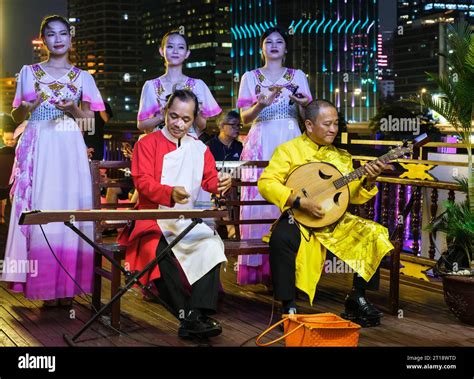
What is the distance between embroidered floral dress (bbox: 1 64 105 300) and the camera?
5.57 metres

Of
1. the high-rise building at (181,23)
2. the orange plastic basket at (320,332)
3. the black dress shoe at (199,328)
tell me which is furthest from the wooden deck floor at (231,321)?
the high-rise building at (181,23)

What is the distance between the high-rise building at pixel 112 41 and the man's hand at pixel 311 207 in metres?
5.14

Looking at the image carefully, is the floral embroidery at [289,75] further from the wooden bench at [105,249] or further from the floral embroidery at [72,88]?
the floral embroidery at [72,88]

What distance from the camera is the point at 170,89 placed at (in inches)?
241

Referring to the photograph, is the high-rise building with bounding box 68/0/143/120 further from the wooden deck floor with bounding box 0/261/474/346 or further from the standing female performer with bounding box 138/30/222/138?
the wooden deck floor with bounding box 0/261/474/346

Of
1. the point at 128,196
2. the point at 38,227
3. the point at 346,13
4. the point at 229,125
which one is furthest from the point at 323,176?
the point at 346,13

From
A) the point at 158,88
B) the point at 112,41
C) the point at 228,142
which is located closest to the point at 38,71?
the point at 158,88

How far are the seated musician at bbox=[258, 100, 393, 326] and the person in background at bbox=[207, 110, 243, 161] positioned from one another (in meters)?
3.00

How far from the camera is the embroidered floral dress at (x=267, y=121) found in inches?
244

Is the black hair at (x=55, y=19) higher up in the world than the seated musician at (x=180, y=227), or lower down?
higher up

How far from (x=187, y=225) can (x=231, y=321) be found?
82 centimetres
